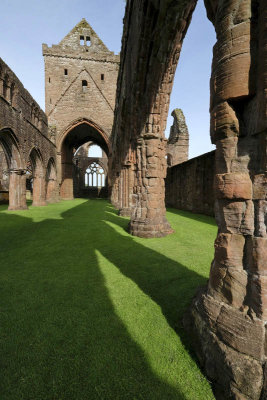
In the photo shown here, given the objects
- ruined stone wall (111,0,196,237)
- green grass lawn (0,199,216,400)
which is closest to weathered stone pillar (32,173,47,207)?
ruined stone wall (111,0,196,237)

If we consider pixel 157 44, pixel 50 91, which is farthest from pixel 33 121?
pixel 157 44

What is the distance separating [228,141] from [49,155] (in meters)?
14.8

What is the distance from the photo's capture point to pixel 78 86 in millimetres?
16469

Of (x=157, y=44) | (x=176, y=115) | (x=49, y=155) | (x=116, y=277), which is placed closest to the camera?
(x=116, y=277)

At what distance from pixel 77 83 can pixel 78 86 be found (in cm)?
27

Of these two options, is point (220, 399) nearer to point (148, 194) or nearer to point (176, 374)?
point (176, 374)

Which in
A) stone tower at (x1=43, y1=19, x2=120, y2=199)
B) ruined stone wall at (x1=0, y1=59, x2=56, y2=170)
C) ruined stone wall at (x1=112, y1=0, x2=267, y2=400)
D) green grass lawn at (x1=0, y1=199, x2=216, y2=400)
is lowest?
green grass lawn at (x1=0, y1=199, x2=216, y2=400)

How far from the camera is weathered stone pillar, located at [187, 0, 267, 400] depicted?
1065 mm

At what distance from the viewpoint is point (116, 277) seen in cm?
245

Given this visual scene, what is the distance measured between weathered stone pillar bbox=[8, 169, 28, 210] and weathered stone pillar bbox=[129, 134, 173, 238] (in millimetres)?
7280

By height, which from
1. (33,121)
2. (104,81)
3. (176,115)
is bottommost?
(33,121)

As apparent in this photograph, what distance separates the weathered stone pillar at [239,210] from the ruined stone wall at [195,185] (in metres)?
7.38

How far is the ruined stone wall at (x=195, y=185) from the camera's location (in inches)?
331

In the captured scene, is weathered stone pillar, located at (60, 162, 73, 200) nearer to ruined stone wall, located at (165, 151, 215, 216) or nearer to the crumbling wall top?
the crumbling wall top
